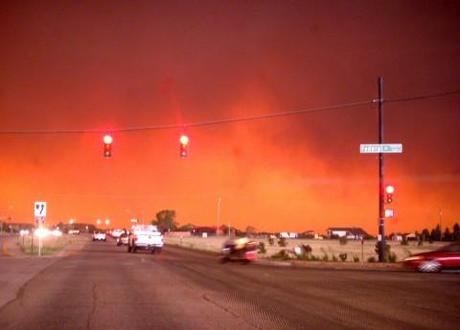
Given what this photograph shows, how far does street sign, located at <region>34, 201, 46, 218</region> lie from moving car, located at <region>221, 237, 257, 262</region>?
11128 mm

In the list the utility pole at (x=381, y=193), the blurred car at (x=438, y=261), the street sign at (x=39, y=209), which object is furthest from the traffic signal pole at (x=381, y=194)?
the street sign at (x=39, y=209)

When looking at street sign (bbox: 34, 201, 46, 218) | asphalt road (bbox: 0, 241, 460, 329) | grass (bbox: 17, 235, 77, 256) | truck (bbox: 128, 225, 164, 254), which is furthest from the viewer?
truck (bbox: 128, 225, 164, 254)

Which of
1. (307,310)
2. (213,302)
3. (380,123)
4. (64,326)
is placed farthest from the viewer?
(380,123)

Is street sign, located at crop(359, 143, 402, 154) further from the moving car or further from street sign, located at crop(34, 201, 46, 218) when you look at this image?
street sign, located at crop(34, 201, 46, 218)

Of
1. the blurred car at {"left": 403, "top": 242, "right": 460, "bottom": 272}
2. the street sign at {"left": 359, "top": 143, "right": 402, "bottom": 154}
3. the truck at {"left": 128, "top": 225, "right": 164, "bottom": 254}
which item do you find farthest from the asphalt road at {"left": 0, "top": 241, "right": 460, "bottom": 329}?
the truck at {"left": 128, "top": 225, "right": 164, "bottom": 254}

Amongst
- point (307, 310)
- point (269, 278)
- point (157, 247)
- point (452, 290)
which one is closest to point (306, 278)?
point (269, 278)

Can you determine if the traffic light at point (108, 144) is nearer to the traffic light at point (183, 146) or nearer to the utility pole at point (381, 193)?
the traffic light at point (183, 146)

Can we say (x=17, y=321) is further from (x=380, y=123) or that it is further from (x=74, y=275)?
(x=380, y=123)

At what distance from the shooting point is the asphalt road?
14711 mm

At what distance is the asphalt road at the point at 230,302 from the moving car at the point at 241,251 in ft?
41.4

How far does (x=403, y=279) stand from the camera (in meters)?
28.2

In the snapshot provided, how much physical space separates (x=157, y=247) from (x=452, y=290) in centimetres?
3386

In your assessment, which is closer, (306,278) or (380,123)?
(306,278)

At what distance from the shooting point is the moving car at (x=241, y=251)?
4219cm
